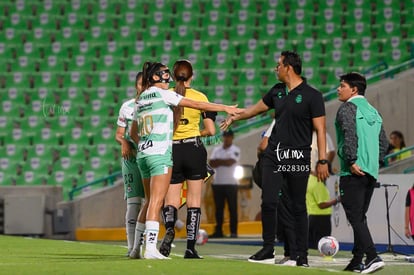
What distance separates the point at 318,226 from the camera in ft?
52.3

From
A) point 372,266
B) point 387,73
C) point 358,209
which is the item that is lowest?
point 372,266

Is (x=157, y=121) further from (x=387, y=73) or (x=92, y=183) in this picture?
(x=387, y=73)

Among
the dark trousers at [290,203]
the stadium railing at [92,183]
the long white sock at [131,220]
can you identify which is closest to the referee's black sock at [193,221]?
the long white sock at [131,220]

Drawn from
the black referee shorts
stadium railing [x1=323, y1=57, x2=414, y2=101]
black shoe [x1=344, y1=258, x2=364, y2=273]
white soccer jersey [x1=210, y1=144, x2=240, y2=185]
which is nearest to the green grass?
black shoe [x1=344, y1=258, x2=364, y2=273]

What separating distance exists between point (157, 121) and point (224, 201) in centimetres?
1018

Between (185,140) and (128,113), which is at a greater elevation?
(128,113)

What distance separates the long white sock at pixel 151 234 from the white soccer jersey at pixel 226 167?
10.2 m

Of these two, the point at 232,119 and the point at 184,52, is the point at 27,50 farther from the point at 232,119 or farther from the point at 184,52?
the point at 232,119

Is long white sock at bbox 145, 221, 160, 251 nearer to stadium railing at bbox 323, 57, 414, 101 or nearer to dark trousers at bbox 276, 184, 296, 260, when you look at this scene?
dark trousers at bbox 276, 184, 296, 260

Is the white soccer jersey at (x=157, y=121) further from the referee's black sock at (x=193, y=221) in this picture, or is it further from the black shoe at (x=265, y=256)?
the black shoe at (x=265, y=256)

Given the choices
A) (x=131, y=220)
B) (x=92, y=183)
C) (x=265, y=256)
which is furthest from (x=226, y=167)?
(x=265, y=256)

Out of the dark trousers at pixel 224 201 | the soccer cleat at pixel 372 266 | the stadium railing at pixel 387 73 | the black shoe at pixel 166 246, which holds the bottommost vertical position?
the soccer cleat at pixel 372 266

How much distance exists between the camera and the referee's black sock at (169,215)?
1078 centimetres

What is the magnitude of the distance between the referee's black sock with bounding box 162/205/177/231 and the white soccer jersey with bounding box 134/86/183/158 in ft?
2.98
